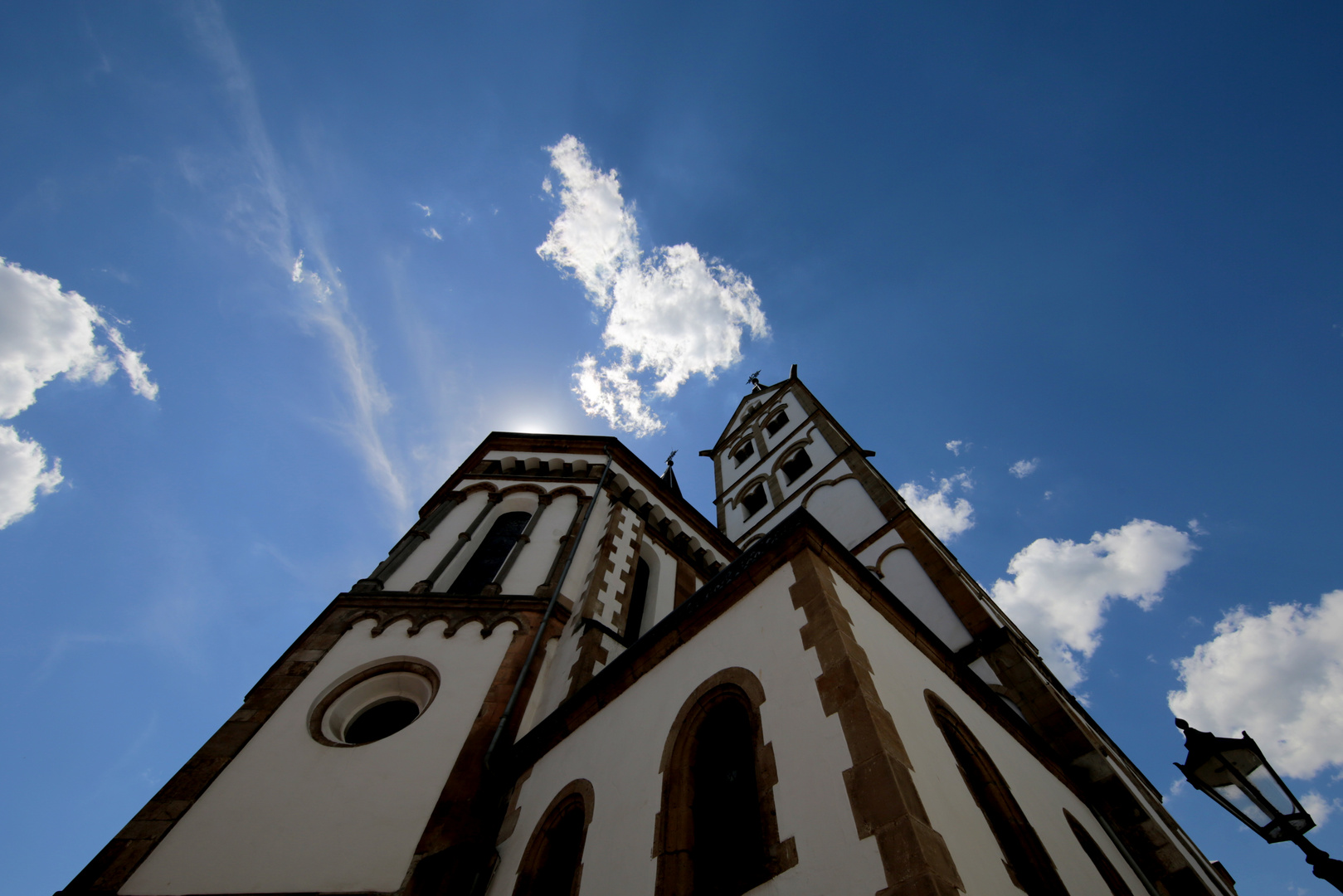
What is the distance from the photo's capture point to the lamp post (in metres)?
4.76

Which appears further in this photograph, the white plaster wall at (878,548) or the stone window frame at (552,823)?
the white plaster wall at (878,548)

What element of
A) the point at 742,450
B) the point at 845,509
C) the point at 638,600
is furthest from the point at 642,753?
the point at 742,450

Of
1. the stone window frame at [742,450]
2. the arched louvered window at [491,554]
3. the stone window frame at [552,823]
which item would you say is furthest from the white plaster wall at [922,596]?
the stone window frame at [742,450]

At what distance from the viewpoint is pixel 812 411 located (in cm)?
2356

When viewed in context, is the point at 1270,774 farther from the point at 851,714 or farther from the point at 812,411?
the point at 812,411

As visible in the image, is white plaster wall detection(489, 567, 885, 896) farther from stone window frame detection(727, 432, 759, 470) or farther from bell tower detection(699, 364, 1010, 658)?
stone window frame detection(727, 432, 759, 470)

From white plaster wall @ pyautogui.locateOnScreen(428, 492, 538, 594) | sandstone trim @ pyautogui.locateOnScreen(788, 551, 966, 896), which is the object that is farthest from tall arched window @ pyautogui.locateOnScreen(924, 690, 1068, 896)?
white plaster wall @ pyautogui.locateOnScreen(428, 492, 538, 594)

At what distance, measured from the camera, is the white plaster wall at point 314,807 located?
603cm

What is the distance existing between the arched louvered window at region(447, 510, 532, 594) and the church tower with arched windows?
6 centimetres

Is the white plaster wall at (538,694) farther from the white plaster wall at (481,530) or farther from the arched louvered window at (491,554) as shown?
the white plaster wall at (481,530)

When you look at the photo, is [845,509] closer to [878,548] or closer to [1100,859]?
[878,548]

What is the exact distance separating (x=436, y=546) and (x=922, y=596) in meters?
9.17

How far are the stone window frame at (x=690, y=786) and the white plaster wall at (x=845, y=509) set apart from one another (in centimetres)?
861

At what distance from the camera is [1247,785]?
512 centimetres
